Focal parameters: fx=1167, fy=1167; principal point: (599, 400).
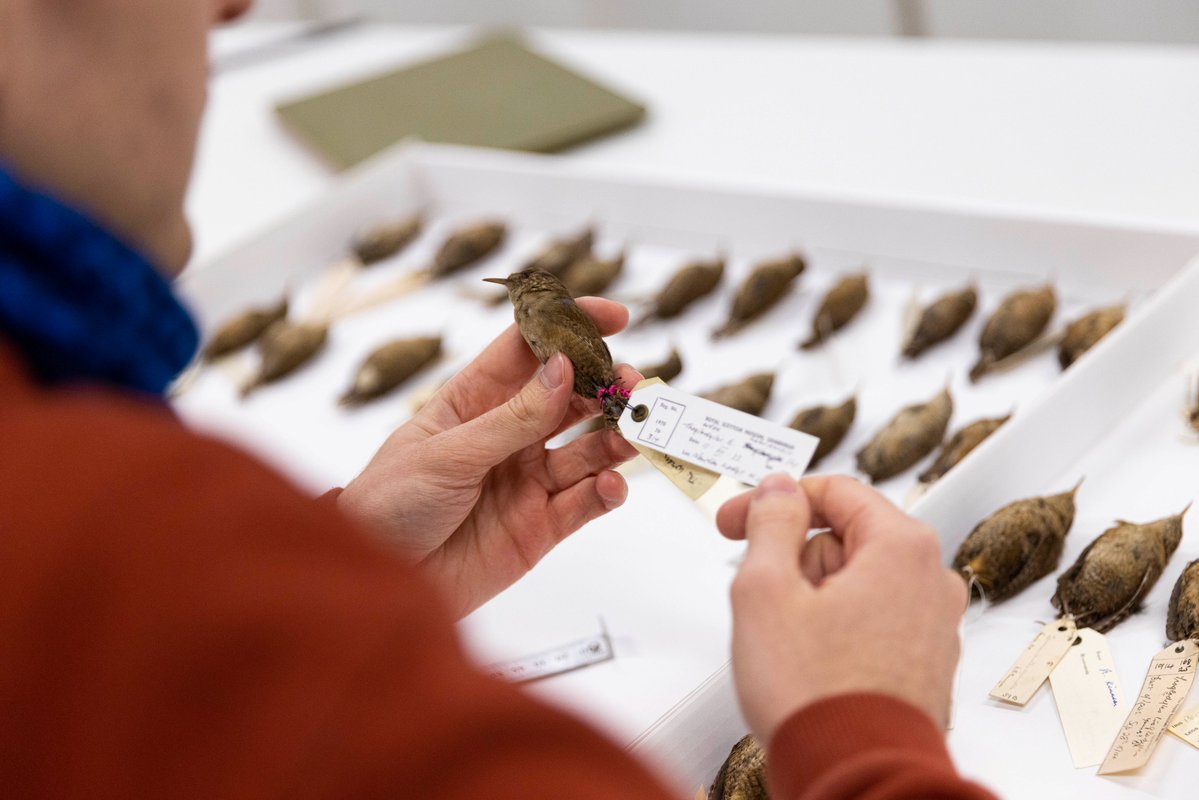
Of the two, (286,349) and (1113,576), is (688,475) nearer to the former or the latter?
(1113,576)

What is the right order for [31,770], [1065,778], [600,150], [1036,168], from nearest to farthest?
1. [31,770]
2. [1065,778]
3. [1036,168]
4. [600,150]

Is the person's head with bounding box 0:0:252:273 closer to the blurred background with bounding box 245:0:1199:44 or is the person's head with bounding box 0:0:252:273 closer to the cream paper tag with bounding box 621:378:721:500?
the cream paper tag with bounding box 621:378:721:500

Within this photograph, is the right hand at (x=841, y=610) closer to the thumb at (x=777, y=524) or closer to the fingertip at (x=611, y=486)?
the thumb at (x=777, y=524)

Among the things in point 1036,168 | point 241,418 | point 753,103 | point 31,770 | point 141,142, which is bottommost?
point 241,418

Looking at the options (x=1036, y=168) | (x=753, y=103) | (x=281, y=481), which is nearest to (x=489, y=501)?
(x=281, y=481)

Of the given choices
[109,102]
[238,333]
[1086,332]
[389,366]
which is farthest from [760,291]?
[109,102]

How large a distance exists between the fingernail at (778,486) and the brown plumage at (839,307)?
1220mm

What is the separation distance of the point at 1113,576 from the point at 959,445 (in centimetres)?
39

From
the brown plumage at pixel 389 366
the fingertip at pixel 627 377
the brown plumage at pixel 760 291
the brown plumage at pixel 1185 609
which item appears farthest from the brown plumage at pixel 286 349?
the brown plumage at pixel 1185 609

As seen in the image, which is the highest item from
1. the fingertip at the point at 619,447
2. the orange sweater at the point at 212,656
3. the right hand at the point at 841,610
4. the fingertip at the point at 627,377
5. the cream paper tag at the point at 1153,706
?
the orange sweater at the point at 212,656

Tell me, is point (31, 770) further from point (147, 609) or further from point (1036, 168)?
point (1036, 168)

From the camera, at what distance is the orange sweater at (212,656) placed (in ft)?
1.81

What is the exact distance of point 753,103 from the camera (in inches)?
134

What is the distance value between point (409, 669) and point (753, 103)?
10.00 ft
